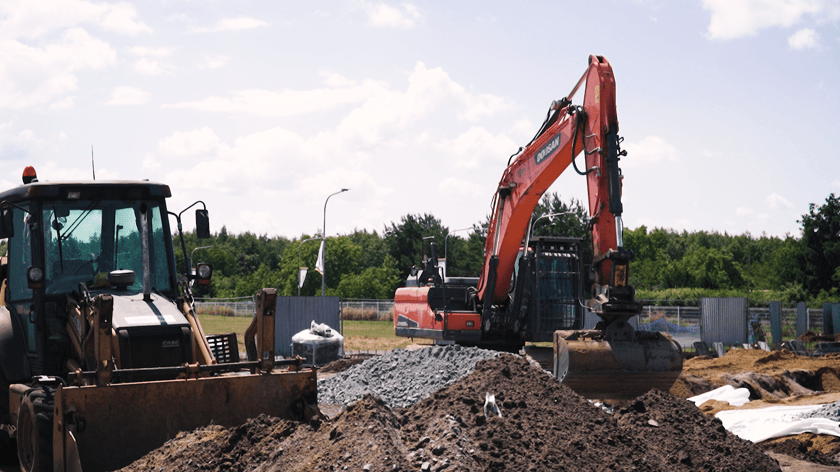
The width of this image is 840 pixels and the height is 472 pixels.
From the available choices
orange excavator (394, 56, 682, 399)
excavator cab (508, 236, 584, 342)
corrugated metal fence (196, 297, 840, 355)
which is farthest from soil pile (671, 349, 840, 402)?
corrugated metal fence (196, 297, 840, 355)

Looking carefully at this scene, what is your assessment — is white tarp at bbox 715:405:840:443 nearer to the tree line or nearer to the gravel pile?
the gravel pile

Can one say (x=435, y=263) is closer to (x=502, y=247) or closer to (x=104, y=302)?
(x=502, y=247)

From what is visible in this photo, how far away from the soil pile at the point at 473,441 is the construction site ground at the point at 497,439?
1 centimetres

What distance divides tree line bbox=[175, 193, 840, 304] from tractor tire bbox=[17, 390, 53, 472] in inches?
1427

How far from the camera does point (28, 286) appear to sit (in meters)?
8.38

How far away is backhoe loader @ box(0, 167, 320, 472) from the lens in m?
7.30

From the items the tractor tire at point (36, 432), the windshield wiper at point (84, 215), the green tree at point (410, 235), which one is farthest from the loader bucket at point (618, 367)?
the green tree at point (410, 235)

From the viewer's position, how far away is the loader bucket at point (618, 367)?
11.3 m

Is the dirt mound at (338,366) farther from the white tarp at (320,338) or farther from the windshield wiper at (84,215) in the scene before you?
the windshield wiper at (84,215)

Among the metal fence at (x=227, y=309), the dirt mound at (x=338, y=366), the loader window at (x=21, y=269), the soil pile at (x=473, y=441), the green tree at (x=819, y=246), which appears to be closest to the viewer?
the soil pile at (x=473, y=441)

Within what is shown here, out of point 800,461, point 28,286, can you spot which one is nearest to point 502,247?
point 800,461

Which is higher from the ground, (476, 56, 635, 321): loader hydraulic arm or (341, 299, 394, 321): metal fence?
(476, 56, 635, 321): loader hydraulic arm

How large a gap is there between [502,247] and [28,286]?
9749 mm

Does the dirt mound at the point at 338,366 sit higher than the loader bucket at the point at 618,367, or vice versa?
the loader bucket at the point at 618,367
